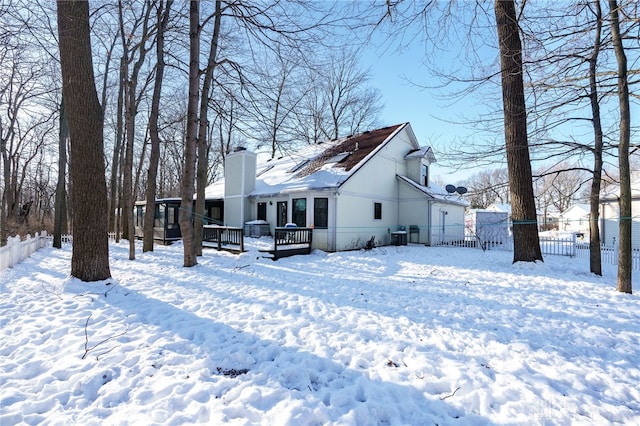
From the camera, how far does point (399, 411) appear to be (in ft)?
8.27

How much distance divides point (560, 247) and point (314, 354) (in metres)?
15.2

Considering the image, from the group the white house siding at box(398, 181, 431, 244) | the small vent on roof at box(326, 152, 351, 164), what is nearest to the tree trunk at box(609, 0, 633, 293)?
the white house siding at box(398, 181, 431, 244)

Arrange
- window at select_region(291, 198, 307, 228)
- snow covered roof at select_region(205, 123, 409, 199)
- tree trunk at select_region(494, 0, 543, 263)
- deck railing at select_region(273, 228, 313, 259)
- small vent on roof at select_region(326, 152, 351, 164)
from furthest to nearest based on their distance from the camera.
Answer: small vent on roof at select_region(326, 152, 351, 164)
window at select_region(291, 198, 307, 228)
snow covered roof at select_region(205, 123, 409, 199)
deck railing at select_region(273, 228, 313, 259)
tree trunk at select_region(494, 0, 543, 263)

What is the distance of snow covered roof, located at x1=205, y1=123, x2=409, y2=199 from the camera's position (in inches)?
553

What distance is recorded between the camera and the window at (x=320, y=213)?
44.6ft

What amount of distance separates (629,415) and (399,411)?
6.02 ft

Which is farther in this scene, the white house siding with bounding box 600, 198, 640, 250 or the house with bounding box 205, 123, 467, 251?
the white house siding with bounding box 600, 198, 640, 250

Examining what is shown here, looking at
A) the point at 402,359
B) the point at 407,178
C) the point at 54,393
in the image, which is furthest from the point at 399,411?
the point at 407,178

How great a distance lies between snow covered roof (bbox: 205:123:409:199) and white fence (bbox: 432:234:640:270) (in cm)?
644

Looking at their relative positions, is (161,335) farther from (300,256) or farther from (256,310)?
(300,256)

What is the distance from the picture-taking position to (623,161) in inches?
241

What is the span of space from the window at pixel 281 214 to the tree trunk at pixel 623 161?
11.9 meters

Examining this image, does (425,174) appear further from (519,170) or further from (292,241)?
(292,241)

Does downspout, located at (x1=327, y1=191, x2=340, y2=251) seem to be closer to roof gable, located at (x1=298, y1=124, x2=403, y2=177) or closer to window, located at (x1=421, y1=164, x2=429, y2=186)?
roof gable, located at (x1=298, y1=124, x2=403, y2=177)
